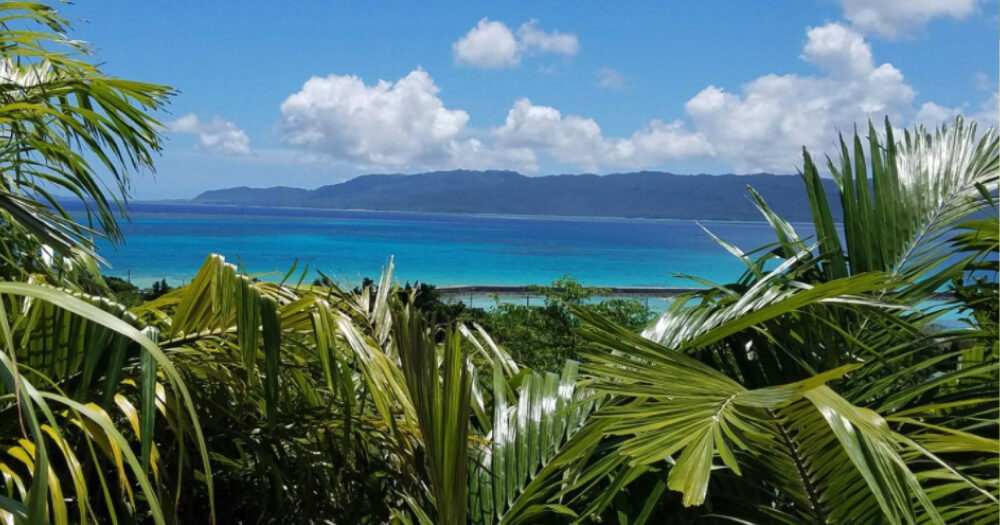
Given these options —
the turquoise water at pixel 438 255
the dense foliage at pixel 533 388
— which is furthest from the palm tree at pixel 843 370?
the turquoise water at pixel 438 255

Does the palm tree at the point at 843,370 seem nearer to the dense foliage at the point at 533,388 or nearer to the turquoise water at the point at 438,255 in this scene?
the dense foliage at the point at 533,388

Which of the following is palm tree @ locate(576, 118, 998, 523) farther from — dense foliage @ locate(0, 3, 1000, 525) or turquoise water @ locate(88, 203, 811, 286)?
turquoise water @ locate(88, 203, 811, 286)

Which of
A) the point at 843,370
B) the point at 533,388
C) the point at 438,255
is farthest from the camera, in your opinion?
the point at 438,255

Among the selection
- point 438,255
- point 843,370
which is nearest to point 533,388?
point 843,370

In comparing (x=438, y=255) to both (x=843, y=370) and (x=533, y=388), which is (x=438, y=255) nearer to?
(x=533, y=388)

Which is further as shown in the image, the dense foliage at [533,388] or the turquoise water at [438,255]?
the turquoise water at [438,255]

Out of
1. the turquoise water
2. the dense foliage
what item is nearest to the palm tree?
the dense foliage

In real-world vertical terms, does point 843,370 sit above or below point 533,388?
above

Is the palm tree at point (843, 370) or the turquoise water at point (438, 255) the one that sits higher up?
the palm tree at point (843, 370)

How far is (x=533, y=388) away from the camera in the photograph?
1938 mm

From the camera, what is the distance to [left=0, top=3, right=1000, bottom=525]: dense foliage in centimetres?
128

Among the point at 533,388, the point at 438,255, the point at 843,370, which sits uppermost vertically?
the point at 843,370

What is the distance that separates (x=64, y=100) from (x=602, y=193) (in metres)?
194

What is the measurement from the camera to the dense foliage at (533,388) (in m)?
1.28
